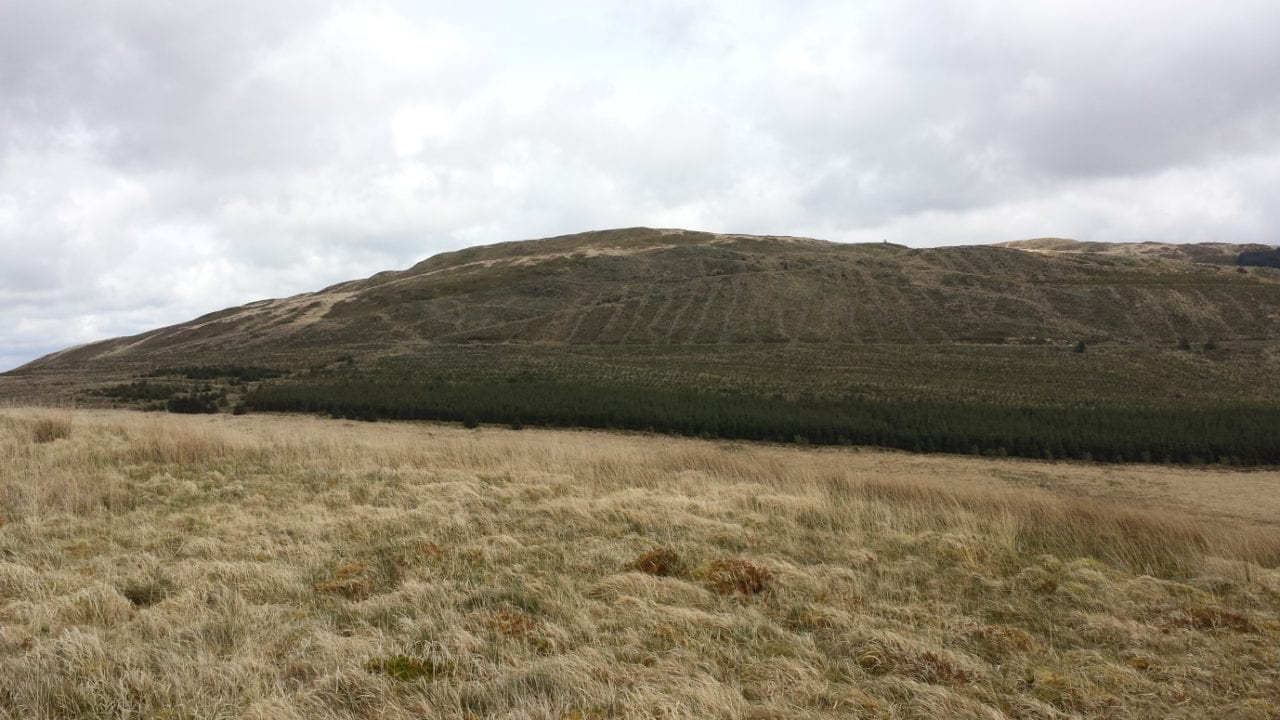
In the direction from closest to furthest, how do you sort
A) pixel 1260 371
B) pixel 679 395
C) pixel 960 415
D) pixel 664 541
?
pixel 664 541 → pixel 960 415 → pixel 679 395 → pixel 1260 371

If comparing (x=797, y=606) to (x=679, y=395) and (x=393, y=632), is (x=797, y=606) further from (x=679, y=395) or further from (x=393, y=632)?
(x=679, y=395)

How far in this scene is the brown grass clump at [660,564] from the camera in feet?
21.8

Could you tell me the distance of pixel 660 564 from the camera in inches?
266

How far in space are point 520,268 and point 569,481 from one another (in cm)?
8863

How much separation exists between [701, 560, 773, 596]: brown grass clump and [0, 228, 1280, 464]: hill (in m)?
19.4

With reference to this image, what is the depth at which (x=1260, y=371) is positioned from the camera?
41.7m

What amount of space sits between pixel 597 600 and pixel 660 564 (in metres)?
1.07

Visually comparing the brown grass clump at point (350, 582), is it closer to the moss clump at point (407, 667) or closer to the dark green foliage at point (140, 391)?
the moss clump at point (407, 667)

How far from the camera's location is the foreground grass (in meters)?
4.18

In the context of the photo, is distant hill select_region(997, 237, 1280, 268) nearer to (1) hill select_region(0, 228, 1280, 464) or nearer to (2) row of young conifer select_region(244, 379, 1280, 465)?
(1) hill select_region(0, 228, 1280, 464)

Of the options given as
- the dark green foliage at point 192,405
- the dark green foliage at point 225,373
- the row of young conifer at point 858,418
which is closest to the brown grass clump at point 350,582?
the row of young conifer at point 858,418

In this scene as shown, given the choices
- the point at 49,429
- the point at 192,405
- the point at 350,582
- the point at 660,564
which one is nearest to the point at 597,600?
the point at 660,564

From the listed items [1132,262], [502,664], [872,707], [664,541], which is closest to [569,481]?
[664,541]

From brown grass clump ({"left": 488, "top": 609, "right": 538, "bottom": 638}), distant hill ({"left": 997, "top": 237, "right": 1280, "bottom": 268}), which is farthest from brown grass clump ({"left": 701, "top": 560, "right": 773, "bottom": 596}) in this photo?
distant hill ({"left": 997, "top": 237, "right": 1280, "bottom": 268})
